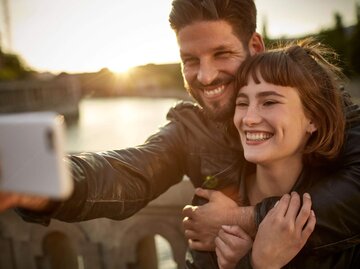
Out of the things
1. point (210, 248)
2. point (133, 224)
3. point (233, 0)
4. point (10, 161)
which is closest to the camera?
point (10, 161)

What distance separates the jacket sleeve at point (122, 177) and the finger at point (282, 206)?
570 millimetres

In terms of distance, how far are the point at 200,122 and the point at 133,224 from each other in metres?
0.71

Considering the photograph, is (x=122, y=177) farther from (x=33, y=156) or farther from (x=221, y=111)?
(x=33, y=156)

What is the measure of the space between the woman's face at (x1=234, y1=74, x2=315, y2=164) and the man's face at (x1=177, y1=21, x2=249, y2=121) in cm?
24

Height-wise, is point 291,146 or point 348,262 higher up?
point 291,146

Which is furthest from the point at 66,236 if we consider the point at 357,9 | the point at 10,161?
the point at 357,9

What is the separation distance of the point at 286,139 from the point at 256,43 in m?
0.59

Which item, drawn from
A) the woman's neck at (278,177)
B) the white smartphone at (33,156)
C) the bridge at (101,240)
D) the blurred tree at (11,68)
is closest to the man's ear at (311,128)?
the woman's neck at (278,177)

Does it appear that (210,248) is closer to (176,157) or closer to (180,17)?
(176,157)

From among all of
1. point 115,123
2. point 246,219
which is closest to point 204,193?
point 246,219

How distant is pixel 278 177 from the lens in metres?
1.68

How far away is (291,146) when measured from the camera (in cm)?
158

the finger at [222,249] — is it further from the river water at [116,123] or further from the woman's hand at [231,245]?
the river water at [116,123]

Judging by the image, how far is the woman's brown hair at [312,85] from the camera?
5.13 ft
